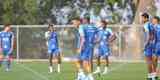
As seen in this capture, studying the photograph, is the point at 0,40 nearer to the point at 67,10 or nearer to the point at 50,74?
the point at 50,74

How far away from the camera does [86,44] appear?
70.2ft

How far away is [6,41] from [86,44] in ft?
30.6

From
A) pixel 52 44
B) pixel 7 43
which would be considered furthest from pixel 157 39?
pixel 7 43

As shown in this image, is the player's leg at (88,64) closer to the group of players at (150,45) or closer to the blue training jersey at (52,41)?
the group of players at (150,45)

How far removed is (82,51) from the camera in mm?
21344

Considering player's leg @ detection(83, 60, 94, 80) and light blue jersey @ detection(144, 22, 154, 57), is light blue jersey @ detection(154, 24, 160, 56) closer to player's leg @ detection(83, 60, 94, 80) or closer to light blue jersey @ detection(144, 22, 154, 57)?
light blue jersey @ detection(144, 22, 154, 57)

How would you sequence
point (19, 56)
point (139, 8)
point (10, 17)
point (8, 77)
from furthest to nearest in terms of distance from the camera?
point (10, 17) → point (139, 8) → point (19, 56) → point (8, 77)

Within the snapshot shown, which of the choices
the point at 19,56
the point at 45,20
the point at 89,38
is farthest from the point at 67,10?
the point at 89,38

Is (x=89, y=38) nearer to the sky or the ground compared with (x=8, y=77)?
nearer to the sky

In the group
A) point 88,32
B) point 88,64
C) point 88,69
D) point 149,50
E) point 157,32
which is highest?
point 88,32

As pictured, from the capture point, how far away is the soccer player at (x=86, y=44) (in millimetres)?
20875

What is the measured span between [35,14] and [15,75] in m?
27.9

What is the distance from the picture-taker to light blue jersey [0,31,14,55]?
30.0 metres

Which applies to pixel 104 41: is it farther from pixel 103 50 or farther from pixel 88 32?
pixel 88 32
